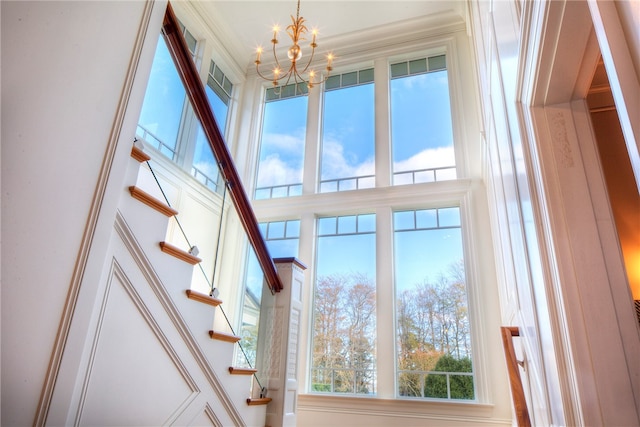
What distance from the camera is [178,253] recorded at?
6.21 ft

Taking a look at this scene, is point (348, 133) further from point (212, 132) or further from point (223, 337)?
point (223, 337)

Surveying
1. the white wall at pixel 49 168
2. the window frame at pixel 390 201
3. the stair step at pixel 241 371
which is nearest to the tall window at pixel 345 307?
the window frame at pixel 390 201

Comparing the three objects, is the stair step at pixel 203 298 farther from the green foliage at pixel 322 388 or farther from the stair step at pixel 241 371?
the green foliage at pixel 322 388

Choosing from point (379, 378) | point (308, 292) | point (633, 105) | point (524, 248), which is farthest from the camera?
point (308, 292)

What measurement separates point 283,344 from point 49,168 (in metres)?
2.06

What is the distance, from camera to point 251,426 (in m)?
2.44

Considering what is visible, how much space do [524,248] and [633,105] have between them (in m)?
1.29

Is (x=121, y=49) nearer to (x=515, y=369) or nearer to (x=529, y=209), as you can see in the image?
(x=529, y=209)

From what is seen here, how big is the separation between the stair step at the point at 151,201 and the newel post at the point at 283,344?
1185 millimetres

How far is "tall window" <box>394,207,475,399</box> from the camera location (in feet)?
13.9

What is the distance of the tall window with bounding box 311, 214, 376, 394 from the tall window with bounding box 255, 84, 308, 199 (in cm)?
82

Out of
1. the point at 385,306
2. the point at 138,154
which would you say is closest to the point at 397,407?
the point at 385,306

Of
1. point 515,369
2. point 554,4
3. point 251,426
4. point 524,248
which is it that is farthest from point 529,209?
point 251,426

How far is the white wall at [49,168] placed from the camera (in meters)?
1.00
